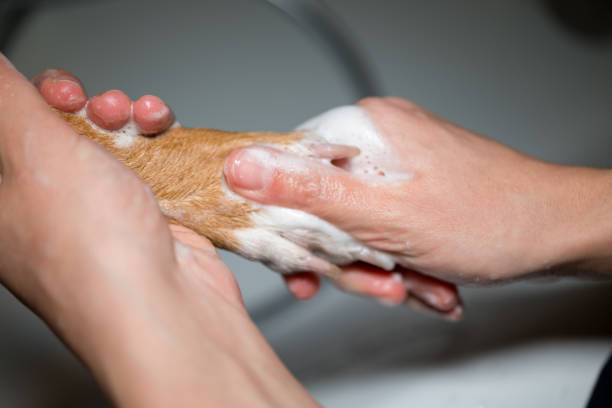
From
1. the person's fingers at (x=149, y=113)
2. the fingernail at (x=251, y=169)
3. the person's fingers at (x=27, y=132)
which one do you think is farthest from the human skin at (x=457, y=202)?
the person's fingers at (x=27, y=132)

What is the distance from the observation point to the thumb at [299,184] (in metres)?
0.69

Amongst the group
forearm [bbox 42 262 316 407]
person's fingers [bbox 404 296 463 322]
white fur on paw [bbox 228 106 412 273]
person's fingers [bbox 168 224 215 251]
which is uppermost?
white fur on paw [bbox 228 106 412 273]

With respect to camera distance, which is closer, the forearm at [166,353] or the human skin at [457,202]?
the forearm at [166,353]

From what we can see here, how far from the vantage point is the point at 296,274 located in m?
0.89

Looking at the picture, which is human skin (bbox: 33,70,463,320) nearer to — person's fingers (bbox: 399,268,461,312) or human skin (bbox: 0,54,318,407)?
person's fingers (bbox: 399,268,461,312)

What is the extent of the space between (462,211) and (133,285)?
1.55 feet

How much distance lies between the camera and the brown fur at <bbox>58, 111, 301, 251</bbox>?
2.34 feet

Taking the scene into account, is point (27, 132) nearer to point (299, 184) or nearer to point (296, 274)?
point (299, 184)

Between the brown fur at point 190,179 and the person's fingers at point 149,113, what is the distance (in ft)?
0.09

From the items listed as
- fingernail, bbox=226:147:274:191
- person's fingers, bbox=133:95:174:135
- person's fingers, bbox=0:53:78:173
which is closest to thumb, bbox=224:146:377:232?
fingernail, bbox=226:147:274:191

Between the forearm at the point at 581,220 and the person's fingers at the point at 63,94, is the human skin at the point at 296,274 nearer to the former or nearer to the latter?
the person's fingers at the point at 63,94

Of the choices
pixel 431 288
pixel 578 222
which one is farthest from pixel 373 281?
pixel 578 222

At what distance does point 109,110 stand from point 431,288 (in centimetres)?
58

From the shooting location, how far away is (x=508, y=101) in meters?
1.56
